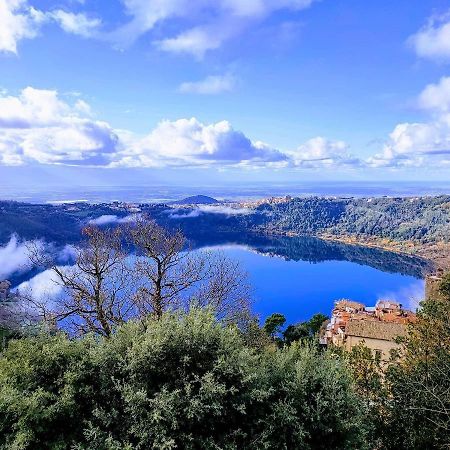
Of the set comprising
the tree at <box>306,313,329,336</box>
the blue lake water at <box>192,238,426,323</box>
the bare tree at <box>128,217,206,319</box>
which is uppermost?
the bare tree at <box>128,217,206,319</box>

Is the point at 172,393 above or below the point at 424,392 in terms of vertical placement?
above

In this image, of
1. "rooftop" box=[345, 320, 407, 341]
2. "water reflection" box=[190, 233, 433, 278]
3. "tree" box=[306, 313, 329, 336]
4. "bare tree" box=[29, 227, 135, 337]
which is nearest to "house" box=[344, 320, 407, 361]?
"rooftop" box=[345, 320, 407, 341]

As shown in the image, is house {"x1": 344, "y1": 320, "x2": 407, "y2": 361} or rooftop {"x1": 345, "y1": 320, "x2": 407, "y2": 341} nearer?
house {"x1": 344, "y1": 320, "x2": 407, "y2": 361}

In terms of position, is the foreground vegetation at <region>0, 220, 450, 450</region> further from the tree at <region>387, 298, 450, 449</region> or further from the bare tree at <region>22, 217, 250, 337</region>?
the bare tree at <region>22, 217, 250, 337</region>

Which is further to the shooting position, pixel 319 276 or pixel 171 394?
pixel 319 276

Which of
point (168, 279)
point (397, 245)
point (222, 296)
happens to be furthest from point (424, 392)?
point (397, 245)

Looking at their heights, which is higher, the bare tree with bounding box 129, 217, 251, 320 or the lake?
the bare tree with bounding box 129, 217, 251, 320

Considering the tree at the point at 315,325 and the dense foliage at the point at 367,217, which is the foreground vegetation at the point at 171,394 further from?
the dense foliage at the point at 367,217

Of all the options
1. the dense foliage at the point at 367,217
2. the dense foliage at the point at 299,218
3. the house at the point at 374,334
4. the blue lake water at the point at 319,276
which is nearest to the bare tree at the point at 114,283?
the house at the point at 374,334

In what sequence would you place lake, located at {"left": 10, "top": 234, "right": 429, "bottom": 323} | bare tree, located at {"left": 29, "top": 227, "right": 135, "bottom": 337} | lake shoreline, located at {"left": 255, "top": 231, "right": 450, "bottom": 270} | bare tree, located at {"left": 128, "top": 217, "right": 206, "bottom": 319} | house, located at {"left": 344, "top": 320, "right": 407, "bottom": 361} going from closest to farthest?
bare tree, located at {"left": 29, "top": 227, "right": 135, "bottom": 337}
bare tree, located at {"left": 128, "top": 217, "right": 206, "bottom": 319}
house, located at {"left": 344, "top": 320, "right": 407, "bottom": 361}
lake, located at {"left": 10, "top": 234, "right": 429, "bottom": 323}
lake shoreline, located at {"left": 255, "top": 231, "right": 450, "bottom": 270}

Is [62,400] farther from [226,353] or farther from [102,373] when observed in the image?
[226,353]

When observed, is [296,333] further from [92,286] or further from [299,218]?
[299,218]
